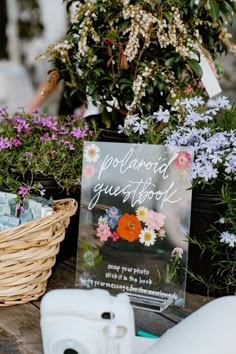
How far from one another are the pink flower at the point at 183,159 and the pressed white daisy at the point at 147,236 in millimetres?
148

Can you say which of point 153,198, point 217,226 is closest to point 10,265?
point 153,198

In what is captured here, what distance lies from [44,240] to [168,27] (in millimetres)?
669

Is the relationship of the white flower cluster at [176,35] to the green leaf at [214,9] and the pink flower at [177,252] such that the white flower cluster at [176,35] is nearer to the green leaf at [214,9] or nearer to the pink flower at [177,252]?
the green leaf at [214,9]

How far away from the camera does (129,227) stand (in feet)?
3.84

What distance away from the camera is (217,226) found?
117cm

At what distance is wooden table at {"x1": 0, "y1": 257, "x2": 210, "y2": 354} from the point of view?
1009 millimetres

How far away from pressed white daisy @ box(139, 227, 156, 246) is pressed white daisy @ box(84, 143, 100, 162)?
0.63 feet

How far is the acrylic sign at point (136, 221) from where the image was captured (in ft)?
3.71

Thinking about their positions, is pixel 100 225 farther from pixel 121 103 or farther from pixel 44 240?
pixel 121 103

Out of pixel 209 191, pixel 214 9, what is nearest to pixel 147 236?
pixel 209 191

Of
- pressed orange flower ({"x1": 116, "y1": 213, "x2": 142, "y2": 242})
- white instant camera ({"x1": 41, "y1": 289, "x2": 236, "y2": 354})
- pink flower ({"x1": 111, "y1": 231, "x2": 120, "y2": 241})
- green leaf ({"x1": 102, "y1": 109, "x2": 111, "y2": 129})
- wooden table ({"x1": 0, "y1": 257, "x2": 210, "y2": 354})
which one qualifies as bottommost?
wooden table ({"x1": 0, "y1": 257, "x2": 210, "y2": 354})

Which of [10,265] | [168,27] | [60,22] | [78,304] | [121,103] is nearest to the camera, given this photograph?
[78,304]

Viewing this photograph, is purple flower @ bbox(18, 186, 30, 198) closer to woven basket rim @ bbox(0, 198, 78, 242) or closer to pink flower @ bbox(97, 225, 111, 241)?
woven basket rim @ bbox(0, 198, 78, 242)

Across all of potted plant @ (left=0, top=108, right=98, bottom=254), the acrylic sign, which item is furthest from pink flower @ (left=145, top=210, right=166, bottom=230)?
potted plant @ (left=0, top=108, right=98, bottom=254)
